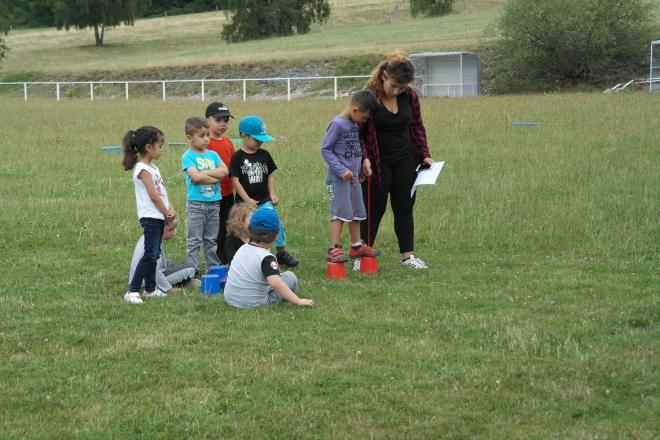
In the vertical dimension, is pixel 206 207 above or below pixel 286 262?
above

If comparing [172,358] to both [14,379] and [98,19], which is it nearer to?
[14,379]

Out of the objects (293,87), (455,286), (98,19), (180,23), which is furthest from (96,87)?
(455,286)

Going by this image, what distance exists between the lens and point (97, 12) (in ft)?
275

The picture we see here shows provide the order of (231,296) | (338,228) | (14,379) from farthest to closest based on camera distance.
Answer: (338,228), (231,296), (14,379)

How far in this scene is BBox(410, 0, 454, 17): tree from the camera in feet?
266

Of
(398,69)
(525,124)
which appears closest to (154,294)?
(398,69)

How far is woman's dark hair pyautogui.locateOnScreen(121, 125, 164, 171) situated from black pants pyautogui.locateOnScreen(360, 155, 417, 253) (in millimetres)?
2276

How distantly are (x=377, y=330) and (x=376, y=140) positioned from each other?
271cm

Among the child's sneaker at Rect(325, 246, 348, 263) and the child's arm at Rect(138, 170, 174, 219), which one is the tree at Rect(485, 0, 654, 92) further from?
the child's arm at Rect(138, 170, 174, 219)

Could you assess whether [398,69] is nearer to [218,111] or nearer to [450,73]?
[218,111]

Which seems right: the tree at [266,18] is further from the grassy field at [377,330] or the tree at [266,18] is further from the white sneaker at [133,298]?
the white sneaker at [133,298]

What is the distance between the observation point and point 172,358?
6312 mm

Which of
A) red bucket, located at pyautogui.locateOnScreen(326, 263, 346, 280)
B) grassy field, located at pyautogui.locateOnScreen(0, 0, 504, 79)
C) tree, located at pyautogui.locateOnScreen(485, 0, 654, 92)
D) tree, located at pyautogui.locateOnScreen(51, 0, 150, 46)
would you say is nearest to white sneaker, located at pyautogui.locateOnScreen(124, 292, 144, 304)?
red bucket, located at pyautogui.locateOnScreen(326, 263, 346, 280)

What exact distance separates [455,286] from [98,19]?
267ft
